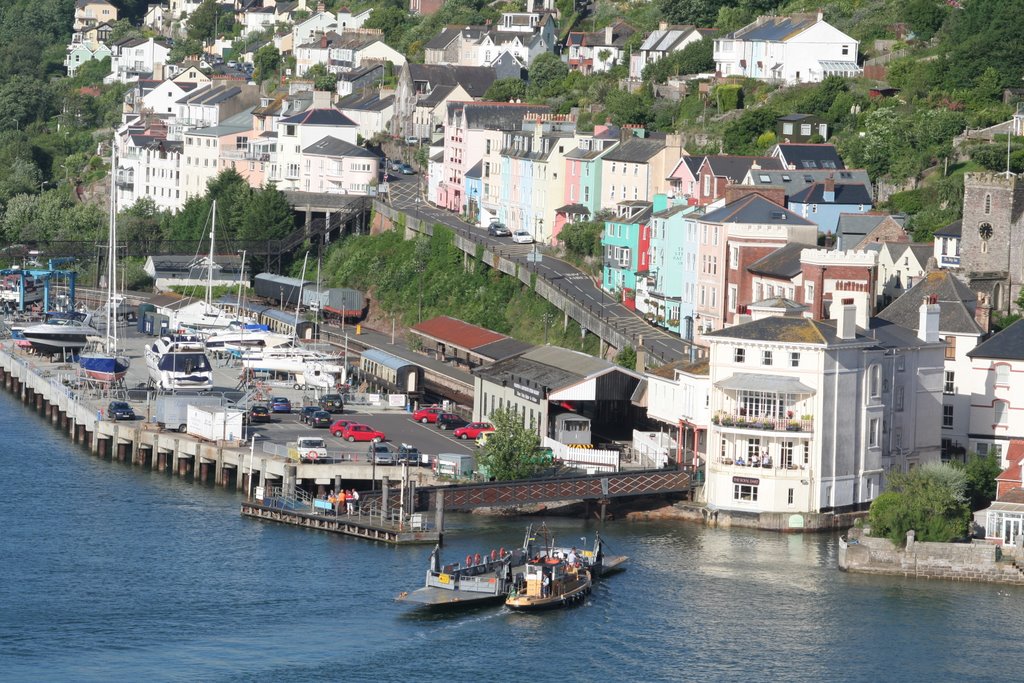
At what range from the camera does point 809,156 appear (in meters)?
107

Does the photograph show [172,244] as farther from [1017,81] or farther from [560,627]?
[560,627]

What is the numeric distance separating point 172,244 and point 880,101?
4896 centimetres

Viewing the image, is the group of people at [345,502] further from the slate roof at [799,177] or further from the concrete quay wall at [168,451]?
the slate roof at [799,177]

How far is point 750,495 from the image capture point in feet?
248

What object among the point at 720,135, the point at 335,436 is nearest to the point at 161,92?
the point at 720,135

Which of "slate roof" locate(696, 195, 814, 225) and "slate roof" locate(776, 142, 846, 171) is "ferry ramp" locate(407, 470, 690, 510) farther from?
"slate roof" locate(776, 142, 846, 171)

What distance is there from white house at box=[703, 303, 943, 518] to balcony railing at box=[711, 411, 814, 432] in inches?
1.3

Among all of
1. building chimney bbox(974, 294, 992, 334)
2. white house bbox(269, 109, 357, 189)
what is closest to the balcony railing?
building chimney bbox(974, 294, 992, 334)

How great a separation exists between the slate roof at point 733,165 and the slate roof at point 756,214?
727 centimetres

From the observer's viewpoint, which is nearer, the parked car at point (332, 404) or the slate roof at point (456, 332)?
the parked car at point (332, 404)

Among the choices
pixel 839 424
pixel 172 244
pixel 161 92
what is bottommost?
pixel 839 424

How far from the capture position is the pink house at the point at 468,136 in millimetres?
133000

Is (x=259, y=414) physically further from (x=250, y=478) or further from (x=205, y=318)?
(x=205, y=318)

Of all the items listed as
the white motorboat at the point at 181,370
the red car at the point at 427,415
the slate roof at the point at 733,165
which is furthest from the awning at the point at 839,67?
the red car at the point at 427,415
